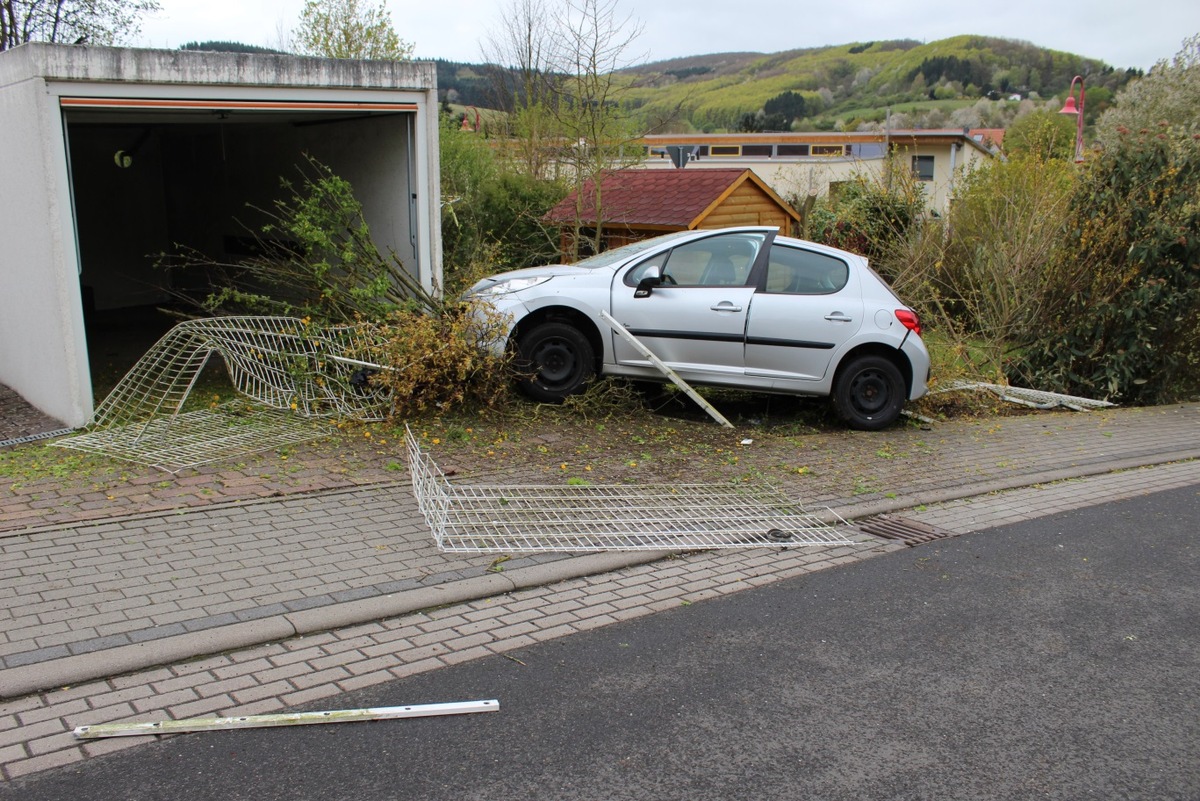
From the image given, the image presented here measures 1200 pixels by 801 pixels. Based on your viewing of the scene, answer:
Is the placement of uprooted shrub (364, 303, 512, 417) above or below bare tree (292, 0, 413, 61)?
below

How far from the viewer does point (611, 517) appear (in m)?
6.66

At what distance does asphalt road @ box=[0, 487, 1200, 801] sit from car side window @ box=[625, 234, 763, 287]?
4.05 m

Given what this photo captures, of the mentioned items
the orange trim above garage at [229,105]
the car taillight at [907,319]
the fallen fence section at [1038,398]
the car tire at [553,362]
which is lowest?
the fallen fence section at [1038,398]

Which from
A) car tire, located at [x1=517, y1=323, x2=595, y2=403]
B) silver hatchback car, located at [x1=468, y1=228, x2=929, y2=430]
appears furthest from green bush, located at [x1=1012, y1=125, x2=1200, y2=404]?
car tire, located at [x1=517, y1=323, x2=595, y2=403]

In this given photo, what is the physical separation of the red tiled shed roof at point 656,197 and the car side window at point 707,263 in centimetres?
663

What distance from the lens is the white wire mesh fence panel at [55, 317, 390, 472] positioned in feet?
25.9

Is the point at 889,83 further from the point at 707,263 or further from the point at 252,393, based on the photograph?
the point at 252,393

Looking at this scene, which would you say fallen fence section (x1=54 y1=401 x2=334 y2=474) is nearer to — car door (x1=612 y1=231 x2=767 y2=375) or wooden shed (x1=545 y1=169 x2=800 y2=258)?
car door (x1=612 y1=231 x2=767 y2=375)

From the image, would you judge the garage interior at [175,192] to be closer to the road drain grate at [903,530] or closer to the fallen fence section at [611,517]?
the fallen fence section at [611,517]

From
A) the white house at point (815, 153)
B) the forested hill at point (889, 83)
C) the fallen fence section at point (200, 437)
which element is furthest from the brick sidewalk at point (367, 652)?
the forested hill at point (889, 83)

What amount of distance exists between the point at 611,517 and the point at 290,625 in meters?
2.43

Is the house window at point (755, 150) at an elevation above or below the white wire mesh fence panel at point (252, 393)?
above

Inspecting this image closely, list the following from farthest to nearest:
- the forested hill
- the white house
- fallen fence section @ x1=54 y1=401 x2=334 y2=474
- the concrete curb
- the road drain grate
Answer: the forested hill, the white house, fallen fence section @ x1=54 y1=401 x2=334 y2=474, the road drain grate, the concrete curb

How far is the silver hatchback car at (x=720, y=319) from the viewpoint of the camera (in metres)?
9.15
